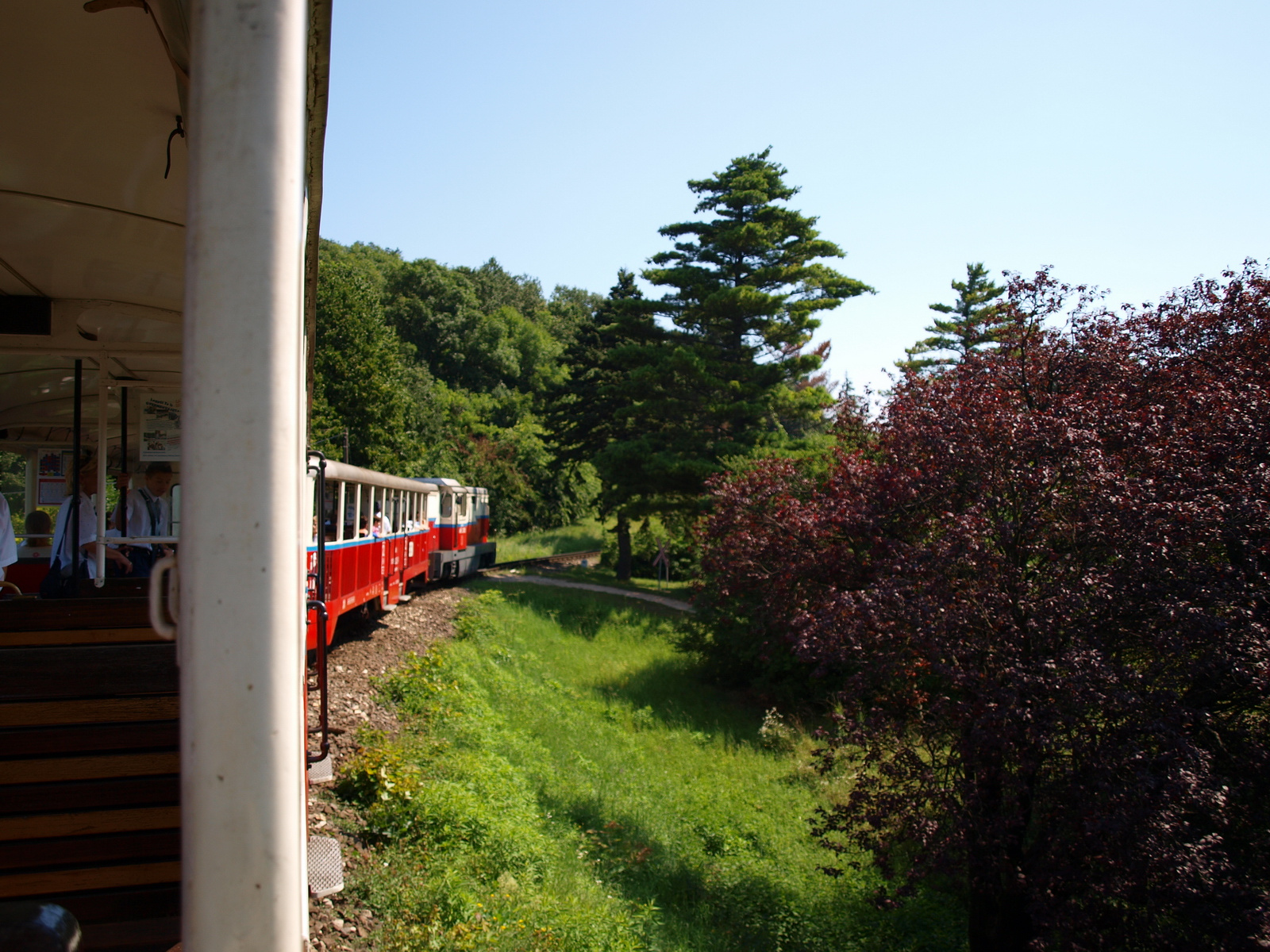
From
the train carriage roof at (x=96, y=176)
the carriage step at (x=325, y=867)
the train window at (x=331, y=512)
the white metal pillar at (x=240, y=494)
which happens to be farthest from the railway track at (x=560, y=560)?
the white metal pillar at (x=240, y=494)

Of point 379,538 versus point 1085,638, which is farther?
point 379,538

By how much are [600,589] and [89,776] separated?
22113 millimetres

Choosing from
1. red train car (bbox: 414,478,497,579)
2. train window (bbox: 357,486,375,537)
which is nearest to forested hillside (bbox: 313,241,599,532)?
red train car (bbox: 414,478,497,579)

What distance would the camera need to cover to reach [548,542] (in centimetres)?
4103

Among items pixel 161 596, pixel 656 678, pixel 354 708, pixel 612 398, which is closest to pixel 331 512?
pixel 354 708

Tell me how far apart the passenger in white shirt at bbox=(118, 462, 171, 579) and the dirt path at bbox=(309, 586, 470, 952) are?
1.87 metres

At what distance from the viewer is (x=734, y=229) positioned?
24266mm

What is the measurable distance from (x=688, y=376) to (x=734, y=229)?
4.56 metres

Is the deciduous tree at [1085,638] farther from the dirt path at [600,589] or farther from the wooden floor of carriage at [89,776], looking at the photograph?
the dirt path at [600,589]

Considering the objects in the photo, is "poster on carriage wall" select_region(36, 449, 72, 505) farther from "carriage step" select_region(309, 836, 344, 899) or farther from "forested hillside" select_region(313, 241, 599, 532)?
"forested hillside" select_region(313, 241, 599, 532)

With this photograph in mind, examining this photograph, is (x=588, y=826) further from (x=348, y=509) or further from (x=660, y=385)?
(x=660, y=385)

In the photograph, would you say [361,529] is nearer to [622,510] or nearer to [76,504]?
[76,504]

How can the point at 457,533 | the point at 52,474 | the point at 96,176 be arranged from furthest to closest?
the point at 457,533 → the point at 52,474 → the point at 96,176

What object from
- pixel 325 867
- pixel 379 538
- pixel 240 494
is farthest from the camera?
pixel 379 538
